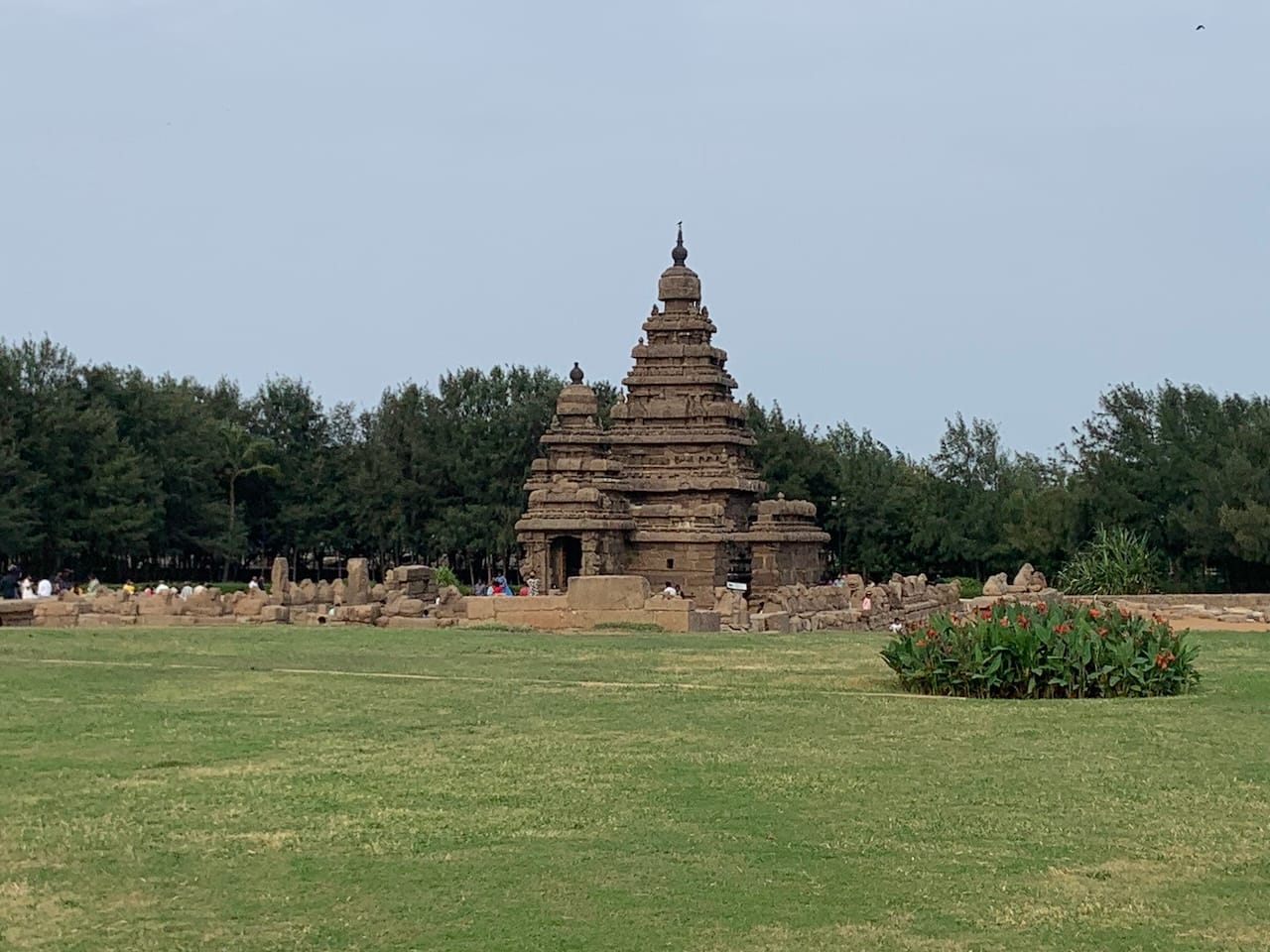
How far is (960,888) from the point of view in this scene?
8.04 metres

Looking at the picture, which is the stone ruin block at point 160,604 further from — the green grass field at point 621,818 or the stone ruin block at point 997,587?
the stone ruin block at point 997,587

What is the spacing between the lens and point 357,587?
31125mm

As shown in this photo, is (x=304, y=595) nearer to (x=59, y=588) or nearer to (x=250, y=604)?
(x=250, y=604)

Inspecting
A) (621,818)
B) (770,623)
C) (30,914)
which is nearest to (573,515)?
(770,623)

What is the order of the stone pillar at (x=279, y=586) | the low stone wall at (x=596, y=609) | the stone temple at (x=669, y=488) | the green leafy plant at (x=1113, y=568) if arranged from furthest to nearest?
1. the stone temple at (x=669, y=488)
2. the green leafy plant at (x=1113, y=568)
3. the stone pillar at (x=279, y=586)
4. the low stone wall at (x=596, y=609)

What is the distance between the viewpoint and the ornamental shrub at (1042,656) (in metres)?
15.8

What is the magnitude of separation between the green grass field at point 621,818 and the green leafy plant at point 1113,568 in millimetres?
29805

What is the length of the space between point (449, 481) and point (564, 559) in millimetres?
19934

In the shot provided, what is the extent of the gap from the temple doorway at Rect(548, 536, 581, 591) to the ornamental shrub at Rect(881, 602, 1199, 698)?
30.4 meters

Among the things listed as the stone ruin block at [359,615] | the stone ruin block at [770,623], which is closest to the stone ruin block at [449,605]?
the stone ruin block at [359,615]

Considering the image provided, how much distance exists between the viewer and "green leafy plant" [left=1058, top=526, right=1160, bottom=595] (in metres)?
45.4

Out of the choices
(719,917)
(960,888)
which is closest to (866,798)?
(960,888)

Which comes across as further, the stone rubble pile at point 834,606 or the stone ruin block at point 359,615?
the stone rubble pile at point 834,606

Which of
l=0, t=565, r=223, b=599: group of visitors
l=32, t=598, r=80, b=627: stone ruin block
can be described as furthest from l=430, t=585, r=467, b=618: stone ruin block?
l=32, t=598, r=80, b=627: stone ruin block
